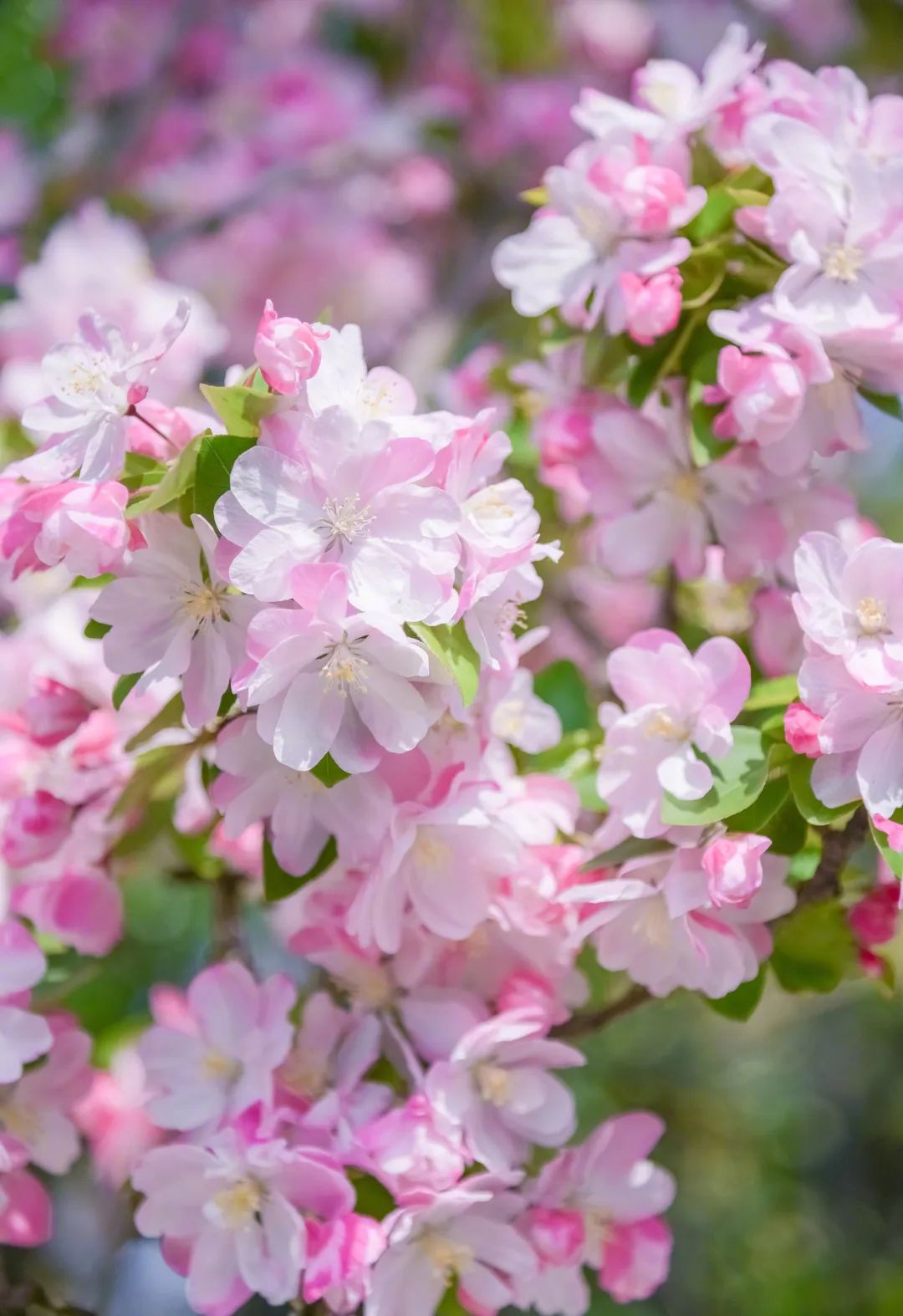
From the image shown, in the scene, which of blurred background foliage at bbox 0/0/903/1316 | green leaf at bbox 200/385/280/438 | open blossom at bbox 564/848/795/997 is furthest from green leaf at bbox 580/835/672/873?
blurred background foliage at bbox 0/0/903/1316

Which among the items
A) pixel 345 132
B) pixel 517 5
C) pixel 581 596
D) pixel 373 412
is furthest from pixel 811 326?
pixel 517 5

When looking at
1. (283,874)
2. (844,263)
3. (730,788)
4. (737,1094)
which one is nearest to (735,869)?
(730,788)

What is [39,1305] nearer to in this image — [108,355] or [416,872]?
[416,872]

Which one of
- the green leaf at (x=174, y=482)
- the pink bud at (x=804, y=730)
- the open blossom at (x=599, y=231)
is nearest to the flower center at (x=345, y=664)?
the green leaf at (x=174, y=482)

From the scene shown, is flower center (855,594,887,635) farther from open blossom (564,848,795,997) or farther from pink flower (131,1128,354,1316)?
pink flower (131,1128,354,1316)

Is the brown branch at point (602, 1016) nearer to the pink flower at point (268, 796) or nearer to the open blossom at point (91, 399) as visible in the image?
the pink flower at point (268, 796)

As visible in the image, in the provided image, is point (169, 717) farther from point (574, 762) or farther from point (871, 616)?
point (871, 616)
